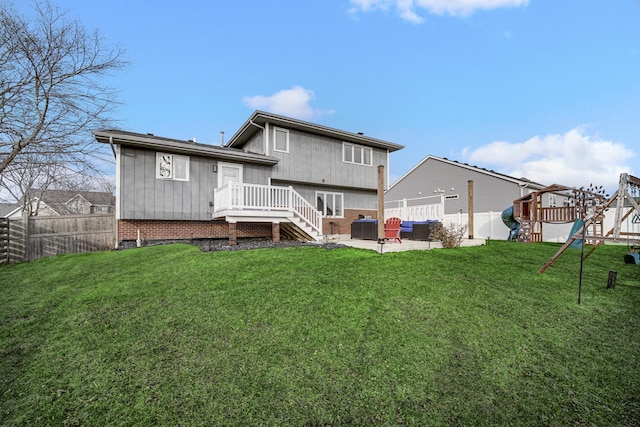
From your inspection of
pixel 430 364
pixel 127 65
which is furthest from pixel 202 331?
pixel 127 65

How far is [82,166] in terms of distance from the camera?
1128cm

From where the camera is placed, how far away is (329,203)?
15.8 m

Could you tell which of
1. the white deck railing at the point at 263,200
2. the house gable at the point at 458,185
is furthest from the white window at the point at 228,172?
the house gable at the point at 458,185

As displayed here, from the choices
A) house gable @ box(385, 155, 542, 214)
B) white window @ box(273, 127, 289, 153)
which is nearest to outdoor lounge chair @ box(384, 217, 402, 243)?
white window @ box(273, 127, 289, 153)

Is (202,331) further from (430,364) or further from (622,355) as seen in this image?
(622,355)

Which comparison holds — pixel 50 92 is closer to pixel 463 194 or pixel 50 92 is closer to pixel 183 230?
pixel 183 230

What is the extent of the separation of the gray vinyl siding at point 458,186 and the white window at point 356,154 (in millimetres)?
5913

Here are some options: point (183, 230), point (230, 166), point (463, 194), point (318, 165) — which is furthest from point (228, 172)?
point (463, 194)

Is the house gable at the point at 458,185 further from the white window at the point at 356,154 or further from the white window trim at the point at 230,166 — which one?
the white window trim at the point at 230,166

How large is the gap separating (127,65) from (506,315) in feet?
47.9

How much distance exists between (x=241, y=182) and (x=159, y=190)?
322 centimetres

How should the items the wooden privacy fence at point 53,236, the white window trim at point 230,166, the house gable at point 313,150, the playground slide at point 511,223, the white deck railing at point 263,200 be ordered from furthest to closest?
the playground slide at point 511,223 < the house gable at point 313,150 < the white window trim at point 230,166 < the white deck railing at point 263,200 < the wooden privacy fence at point 53,236

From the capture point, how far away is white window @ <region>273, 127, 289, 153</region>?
13.8m

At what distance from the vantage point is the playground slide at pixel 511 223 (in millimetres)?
14055
